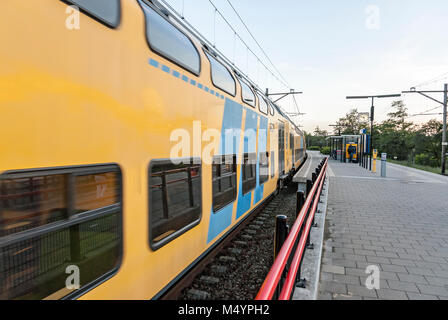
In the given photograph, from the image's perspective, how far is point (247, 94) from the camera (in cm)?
574

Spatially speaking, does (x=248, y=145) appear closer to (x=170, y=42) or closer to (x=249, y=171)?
(x=249, y=171)

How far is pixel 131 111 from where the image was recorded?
2.23m

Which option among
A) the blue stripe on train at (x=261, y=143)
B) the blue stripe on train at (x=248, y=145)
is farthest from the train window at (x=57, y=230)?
the blue stripe on train at (x=261, y=143)

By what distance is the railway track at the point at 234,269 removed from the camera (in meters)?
3.34

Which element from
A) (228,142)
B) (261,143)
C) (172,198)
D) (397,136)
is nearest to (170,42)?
(172,198)

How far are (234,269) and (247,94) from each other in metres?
3.57

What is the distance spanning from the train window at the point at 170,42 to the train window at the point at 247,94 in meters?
2.06

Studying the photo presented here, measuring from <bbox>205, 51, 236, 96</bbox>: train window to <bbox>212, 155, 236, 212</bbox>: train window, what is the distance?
1.15m

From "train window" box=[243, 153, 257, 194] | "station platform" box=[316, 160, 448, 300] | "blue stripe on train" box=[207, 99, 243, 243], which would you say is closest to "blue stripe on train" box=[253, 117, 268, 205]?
"train window" box=[243, 153, 257, 194]

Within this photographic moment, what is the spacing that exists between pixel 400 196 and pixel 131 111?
9.63m

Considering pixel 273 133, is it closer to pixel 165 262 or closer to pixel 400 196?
pixel 400 196

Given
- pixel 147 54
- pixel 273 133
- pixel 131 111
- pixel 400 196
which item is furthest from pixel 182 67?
pixel 400 196

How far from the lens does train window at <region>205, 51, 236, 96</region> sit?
4012mm

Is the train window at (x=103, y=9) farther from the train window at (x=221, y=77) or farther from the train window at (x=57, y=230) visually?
the train window at (x=221, y=77)
